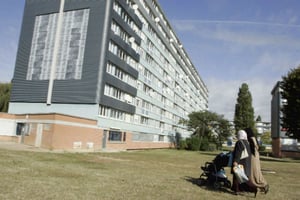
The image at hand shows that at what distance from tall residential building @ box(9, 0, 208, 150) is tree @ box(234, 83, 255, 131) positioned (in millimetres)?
35088

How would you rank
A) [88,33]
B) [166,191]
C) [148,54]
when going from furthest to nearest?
[148,54], [88,33], [166,191]

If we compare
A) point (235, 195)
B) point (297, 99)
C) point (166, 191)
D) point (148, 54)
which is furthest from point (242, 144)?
point (148, 54)

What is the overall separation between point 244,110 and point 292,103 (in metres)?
40.8

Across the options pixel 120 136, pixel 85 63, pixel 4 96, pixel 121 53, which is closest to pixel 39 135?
pixel 85 63

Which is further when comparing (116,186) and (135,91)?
(135,91)

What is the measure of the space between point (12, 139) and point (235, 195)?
2979cm

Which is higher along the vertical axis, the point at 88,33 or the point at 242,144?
the point at 88,33

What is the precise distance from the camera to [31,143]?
2872 cm

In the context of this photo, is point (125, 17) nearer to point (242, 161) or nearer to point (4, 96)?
point (4, 96)

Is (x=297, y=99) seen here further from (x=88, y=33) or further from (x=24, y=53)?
(x=24, y=53)

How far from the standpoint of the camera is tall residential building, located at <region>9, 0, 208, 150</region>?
110 ft

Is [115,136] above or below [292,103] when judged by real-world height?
below

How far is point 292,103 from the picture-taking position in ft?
111

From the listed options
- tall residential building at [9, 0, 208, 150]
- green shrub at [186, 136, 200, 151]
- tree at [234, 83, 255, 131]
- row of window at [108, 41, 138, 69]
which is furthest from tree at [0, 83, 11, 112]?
tree at [234, 83, 255, 131]
